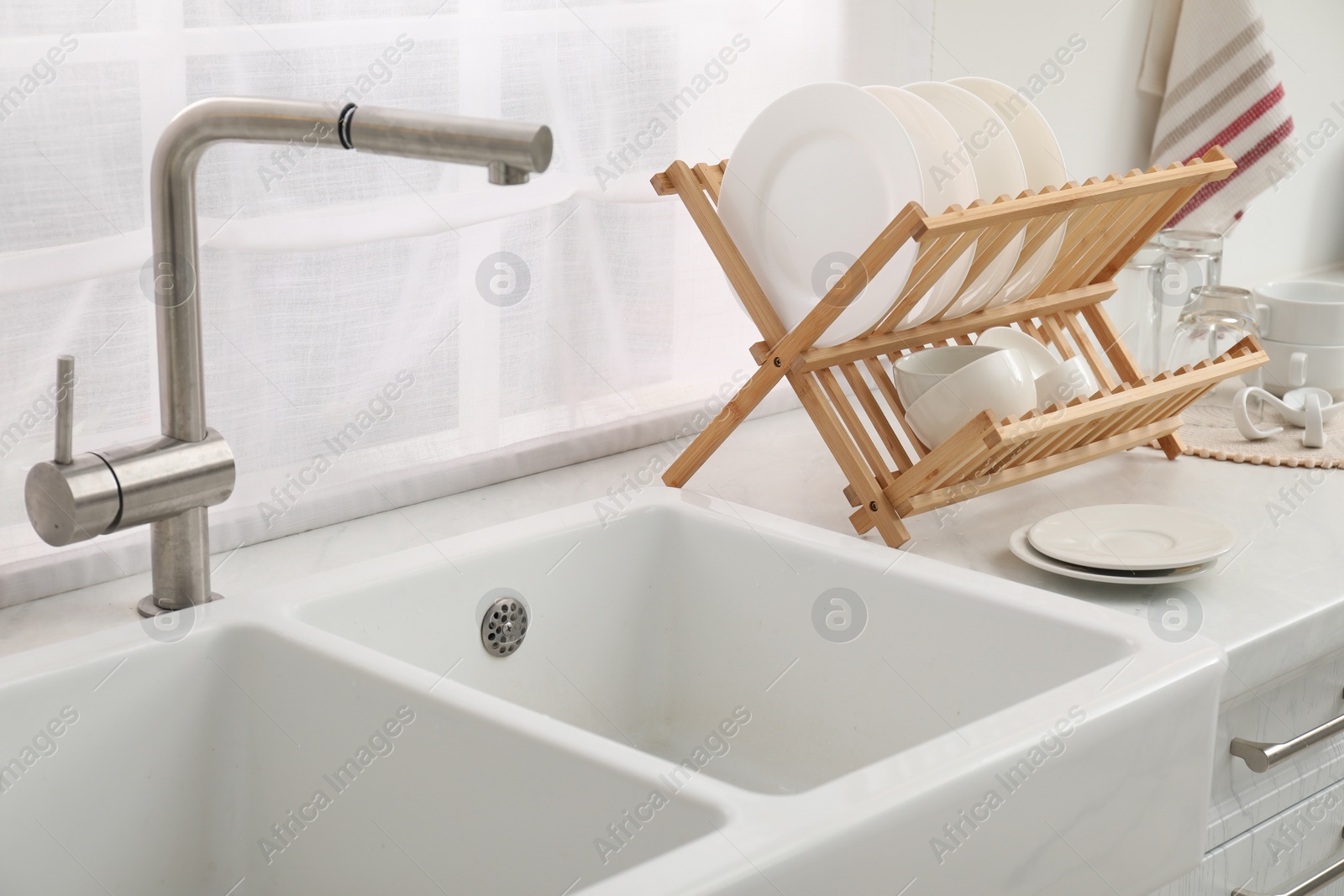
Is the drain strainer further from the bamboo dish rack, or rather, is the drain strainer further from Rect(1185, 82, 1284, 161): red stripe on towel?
Rect(1185, 82, 1284, 161): red stripe on towel

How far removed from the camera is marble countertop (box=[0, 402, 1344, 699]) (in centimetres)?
99

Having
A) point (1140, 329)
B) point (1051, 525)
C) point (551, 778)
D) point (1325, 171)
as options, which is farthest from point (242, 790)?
point (1325, 171)

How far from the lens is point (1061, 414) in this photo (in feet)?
3.74

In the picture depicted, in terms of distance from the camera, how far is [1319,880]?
1.13m

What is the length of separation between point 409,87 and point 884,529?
559 millimetres

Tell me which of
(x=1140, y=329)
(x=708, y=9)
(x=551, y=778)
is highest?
(x=708, y=9)

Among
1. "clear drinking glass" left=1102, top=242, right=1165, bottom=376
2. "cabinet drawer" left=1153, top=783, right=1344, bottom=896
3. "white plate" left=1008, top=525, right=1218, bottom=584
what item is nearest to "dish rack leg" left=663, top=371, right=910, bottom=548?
"white plate" left=1008, top=525, right=1218, bottom=584

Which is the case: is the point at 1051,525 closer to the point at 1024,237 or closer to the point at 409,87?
the point at 1024,237

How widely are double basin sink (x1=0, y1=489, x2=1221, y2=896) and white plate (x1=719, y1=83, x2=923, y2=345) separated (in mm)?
212

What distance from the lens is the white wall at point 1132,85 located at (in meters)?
1.72

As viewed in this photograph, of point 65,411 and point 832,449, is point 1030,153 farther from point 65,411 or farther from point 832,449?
point 65,411

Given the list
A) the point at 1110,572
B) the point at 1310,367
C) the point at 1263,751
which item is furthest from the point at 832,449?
the point at 1310,367

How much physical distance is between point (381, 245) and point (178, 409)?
0.34 meters

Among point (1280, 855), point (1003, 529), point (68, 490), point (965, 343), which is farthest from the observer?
point (965, 343)
